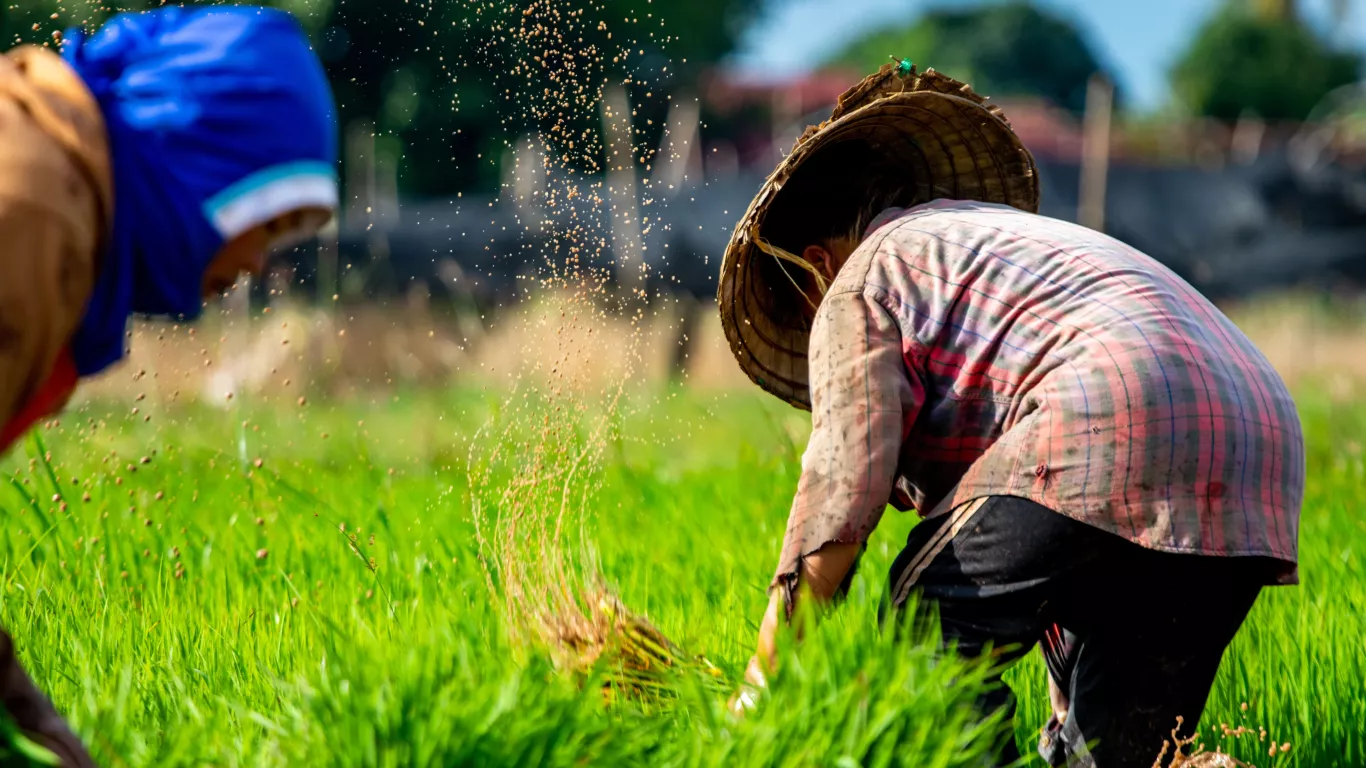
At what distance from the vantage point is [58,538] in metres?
3.42

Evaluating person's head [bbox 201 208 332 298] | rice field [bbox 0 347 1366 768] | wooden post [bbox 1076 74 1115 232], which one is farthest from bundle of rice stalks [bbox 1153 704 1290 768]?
wooden post [bbox 1076 74 1115 232]

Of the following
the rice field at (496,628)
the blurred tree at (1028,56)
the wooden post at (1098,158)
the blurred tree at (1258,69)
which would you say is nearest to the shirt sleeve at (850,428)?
the rice field at (496,628)

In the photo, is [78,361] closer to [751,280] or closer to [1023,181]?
[751,280]

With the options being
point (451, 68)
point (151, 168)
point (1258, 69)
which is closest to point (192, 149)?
point (151, 168)

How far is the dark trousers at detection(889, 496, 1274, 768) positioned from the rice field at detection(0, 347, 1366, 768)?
0.28 ft

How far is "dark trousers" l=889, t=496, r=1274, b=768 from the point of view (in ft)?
7.47

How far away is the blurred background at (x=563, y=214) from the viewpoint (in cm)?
482

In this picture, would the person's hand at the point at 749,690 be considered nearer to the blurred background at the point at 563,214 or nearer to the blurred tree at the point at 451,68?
the blurred background at the point at 563,214

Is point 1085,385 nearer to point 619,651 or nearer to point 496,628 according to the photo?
point 619,651

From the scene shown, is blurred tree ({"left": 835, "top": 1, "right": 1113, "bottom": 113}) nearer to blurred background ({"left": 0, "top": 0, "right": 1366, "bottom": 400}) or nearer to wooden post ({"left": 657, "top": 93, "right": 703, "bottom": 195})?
blurred background ({"left": 0, "top": 0, "right": 1366, "bottom": 400})

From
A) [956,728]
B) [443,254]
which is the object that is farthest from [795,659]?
[443,254]

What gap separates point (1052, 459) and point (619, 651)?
839 mm

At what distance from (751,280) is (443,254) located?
1109 cm

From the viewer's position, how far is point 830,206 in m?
2.80
